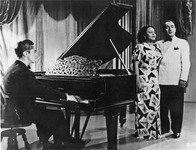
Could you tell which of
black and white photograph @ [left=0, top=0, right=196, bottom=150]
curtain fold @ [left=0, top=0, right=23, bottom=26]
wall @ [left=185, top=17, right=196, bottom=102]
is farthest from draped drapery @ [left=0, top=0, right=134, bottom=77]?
wall @ [left=185, top=17, right=196, bottom=102]

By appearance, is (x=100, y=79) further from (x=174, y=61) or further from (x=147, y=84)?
(x=174, y=61)

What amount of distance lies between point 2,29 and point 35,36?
0.92m

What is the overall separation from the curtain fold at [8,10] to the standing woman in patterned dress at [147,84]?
59.2 inches

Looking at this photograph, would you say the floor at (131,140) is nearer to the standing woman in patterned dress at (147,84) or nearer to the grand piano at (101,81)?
the standing woman in patterned dress at (147,84)

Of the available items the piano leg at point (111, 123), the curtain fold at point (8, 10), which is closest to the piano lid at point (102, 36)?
the piano leg at point (111, 123)

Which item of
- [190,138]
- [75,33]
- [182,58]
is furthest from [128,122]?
[75,33]

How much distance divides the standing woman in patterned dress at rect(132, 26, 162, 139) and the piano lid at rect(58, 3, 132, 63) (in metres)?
0.21

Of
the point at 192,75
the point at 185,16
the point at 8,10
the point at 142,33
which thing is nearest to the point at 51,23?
the point at 8,10

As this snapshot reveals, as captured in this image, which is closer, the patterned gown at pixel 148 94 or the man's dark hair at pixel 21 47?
the man's dark hair at pixel 21 47

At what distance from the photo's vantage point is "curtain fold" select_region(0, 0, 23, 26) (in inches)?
110

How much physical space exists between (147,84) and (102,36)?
735mm

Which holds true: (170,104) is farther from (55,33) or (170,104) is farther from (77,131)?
(55,33)

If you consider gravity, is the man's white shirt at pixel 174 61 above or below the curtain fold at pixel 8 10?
below

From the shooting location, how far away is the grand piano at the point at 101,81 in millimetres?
1981
